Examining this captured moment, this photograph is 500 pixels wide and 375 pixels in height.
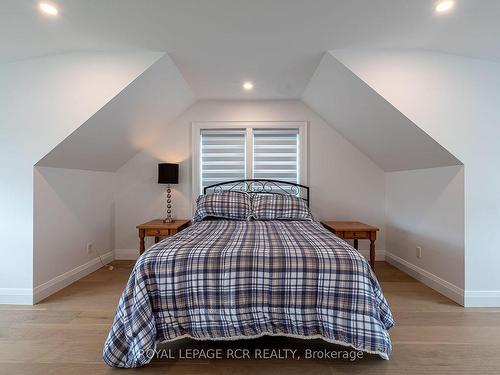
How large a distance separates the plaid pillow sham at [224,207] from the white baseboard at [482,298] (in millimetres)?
2207

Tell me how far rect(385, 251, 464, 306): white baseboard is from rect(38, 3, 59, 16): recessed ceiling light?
13.2 ft

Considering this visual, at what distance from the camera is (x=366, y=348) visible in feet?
4.78

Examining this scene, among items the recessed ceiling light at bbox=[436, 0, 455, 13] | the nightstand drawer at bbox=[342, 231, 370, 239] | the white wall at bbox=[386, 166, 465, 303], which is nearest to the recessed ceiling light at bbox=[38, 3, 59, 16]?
the recessed ceiling light at bbox=[436, 0, 455, 13]

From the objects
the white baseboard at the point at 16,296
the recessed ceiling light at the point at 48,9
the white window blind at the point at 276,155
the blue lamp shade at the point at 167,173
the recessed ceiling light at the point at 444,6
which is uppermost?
the recessed ceiling light at the point at 48,9

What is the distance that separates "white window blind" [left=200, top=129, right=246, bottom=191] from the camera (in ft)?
11.7

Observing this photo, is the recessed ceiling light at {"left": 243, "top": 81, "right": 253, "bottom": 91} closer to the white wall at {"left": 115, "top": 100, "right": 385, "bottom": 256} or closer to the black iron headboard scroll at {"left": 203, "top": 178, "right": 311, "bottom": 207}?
the white wall at {"left": 115, "top": 100, "right": 385, "bottom": 256}

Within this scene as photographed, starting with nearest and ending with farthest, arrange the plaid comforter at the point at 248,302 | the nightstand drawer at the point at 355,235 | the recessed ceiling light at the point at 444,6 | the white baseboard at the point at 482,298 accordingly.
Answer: the plaid comforter at the point at 248,302 → the recessed ceiling light at the point at 444,6 → the white baseboard at the point at 482,298 → the nightstand drawer at the point at 355,235

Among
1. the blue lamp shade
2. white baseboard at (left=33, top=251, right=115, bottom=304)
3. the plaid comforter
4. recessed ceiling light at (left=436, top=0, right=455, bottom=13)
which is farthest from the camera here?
the blue lamp shade

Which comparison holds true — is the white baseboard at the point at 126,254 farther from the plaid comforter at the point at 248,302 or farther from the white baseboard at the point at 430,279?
the white baseboard at the point at 430,279

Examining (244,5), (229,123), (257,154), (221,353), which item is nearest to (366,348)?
(221,353)

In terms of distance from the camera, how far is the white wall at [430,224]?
→ 7.70 feet

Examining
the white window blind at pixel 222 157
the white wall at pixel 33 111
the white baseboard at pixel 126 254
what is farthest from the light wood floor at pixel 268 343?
the white window blind at pixel 222 157

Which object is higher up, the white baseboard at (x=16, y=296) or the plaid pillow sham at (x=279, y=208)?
the plaid pillow sham at (x=279, y=208)

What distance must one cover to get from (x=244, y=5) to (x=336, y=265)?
6.10 ft
